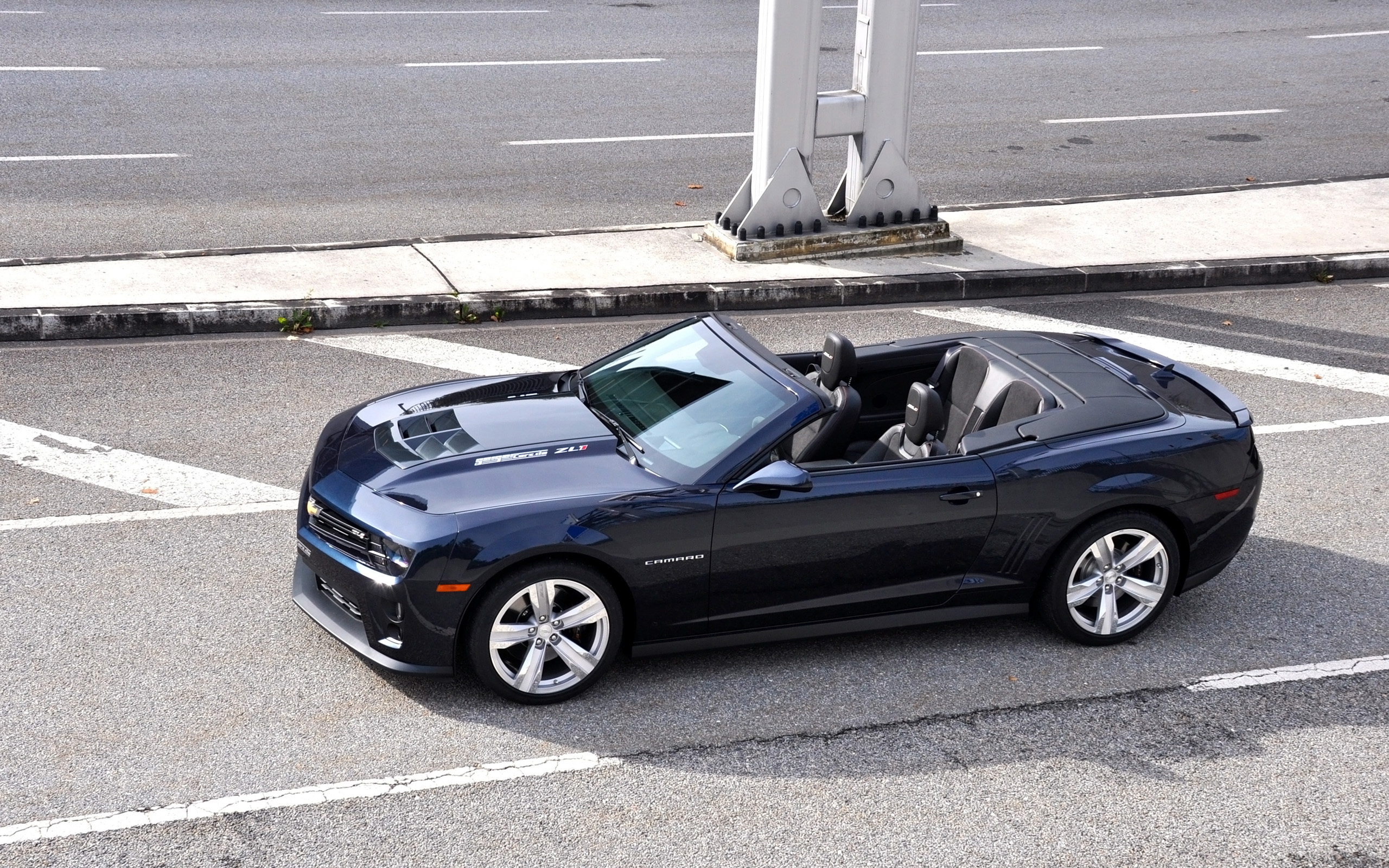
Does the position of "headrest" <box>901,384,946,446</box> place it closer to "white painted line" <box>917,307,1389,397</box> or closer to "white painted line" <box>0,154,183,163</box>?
"white painted line" <box>917,307,1389,397</box>

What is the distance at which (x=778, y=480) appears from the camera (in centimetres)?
564

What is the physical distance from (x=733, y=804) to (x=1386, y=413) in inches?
238

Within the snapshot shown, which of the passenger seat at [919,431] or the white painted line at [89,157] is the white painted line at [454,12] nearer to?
the white painted line at [89,157]

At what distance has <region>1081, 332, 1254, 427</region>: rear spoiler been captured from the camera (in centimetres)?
656

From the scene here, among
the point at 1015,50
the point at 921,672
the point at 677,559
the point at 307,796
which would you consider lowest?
the point at 307,796

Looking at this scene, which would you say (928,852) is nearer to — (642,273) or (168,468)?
(168,468)

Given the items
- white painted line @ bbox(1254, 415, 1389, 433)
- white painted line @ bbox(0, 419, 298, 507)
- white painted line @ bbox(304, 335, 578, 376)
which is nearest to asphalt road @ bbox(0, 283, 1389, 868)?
white painted line @ bbox(0, 419, 298, 507)

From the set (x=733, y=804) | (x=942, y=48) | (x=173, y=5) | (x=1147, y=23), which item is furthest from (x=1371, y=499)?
(x=173, y=5)

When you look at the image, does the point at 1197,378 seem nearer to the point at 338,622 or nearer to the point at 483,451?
the point at 483,451

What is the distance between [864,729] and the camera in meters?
5.61

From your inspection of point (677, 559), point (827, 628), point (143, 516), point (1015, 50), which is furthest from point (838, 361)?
point (1015, 50)

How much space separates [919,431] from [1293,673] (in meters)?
1.98

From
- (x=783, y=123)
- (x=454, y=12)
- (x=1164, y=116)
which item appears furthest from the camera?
(x=454, y=12)

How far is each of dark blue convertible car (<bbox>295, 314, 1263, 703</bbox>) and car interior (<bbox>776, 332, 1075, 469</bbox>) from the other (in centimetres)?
1
